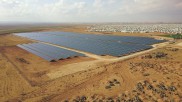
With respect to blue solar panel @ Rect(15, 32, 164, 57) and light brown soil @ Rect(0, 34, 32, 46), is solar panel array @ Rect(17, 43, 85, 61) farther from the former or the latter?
light brown soil @ Rect(0, 34, 32, 46)

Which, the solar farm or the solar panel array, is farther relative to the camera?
the solar farm

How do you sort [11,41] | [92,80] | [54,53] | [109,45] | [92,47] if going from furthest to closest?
[11,41] → [109,45] → [92,47] → [54,53] → [92,80]

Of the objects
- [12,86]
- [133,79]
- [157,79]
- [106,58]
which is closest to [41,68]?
[12,86]

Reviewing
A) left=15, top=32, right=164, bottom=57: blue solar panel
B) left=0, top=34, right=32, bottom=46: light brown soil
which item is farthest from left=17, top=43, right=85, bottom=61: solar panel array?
left=0, top=34, right=32, bottom=46: light brown soil

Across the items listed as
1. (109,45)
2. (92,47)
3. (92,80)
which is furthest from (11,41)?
(92,80)

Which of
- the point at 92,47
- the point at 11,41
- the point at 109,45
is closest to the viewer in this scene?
the point at 92,47

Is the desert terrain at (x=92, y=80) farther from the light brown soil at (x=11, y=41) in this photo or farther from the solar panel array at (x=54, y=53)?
the light brown soil at (x=11, y=41)

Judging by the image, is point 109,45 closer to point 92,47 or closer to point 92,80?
point 92,47

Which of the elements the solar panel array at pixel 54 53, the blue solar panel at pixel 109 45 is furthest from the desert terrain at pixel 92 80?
the blue solar panel at pixel 109 45
